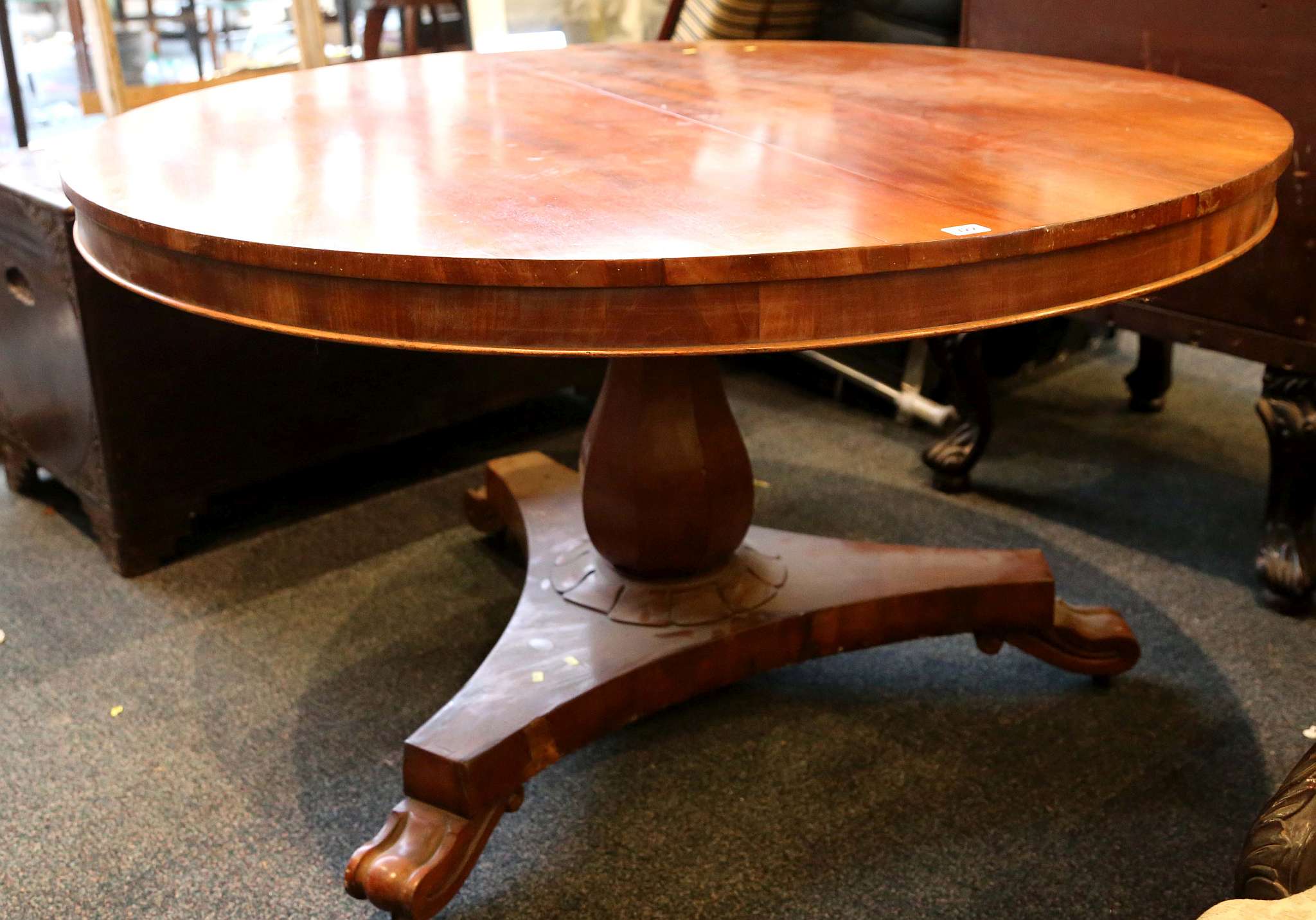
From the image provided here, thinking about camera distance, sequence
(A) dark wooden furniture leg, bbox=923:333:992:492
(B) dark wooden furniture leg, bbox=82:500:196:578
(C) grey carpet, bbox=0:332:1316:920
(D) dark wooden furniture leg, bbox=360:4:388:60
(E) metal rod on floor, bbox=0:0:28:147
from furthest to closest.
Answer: (D) dark wooden furniture leg, bbox=360:4:388:60 < (E) metal rod on floor, bbox=0:0:28:147 < (A) dark wooden furniture leg, bbox=923:333:992:492 < (B) dark wooden furniture leg, bbox=82:500:196:578 < (C) grey carpet, bbox=0:332:1316:920

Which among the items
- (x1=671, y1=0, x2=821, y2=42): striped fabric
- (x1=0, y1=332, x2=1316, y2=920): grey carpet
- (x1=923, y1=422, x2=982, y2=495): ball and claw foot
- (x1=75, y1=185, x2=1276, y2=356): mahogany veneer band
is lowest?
(x1=0, y1=332, x2=1316, y2=920): grey carpet

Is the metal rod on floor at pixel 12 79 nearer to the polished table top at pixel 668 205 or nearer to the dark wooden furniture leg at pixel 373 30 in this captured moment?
the dark wooden furniture leg at pixel 373 30

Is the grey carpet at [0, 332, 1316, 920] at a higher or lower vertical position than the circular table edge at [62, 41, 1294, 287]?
lower

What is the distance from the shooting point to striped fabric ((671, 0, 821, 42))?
7.77ft

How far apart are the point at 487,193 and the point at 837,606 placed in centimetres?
69

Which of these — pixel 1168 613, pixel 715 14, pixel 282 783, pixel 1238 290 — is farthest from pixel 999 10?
pixel 282 783

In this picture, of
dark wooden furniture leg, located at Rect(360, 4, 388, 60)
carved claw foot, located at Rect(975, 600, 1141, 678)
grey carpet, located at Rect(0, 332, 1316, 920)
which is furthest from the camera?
dark wooden furniture leg, located at Rect(360, 4, 388, 60)

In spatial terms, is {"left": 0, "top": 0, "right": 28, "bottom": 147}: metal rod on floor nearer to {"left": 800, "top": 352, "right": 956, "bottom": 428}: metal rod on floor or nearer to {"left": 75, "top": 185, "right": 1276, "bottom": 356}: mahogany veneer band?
{"left": 800, "top": 352, "right": 956, "bottom": 428}: metal rod on floor

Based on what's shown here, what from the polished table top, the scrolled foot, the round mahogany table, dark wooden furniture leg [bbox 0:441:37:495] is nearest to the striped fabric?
the round mahogany table

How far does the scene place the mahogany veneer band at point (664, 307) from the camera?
2.74ft

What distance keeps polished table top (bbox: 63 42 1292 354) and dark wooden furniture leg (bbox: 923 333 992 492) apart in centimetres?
66

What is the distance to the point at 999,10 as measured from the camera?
6.06ft

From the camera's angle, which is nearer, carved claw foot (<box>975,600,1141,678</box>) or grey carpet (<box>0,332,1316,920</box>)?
grey carpet (<box>0,332,1316,920</box>)

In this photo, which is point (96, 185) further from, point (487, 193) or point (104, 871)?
point (104, 871)
